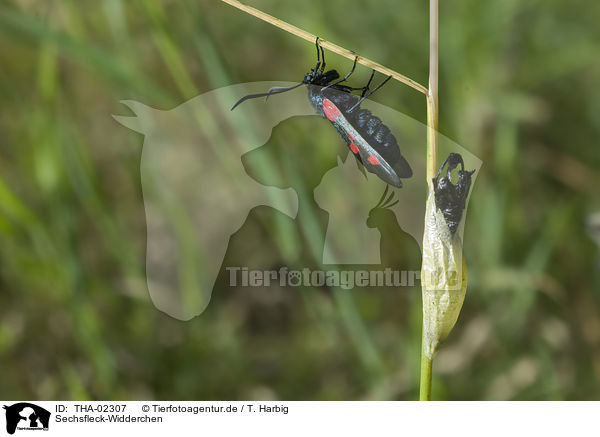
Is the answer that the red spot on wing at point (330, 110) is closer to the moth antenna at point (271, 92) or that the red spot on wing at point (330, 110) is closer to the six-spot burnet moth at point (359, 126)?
the six-spot burnet moth at point (359, 126)

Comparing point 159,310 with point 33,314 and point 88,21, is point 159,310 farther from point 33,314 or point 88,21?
point 88,21

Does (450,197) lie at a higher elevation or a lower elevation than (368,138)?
lower

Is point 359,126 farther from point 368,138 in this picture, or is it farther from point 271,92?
point 271,92

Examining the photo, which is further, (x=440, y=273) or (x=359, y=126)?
(x=359, y=126)

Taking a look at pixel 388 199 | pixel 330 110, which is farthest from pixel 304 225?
pixel 330 110
